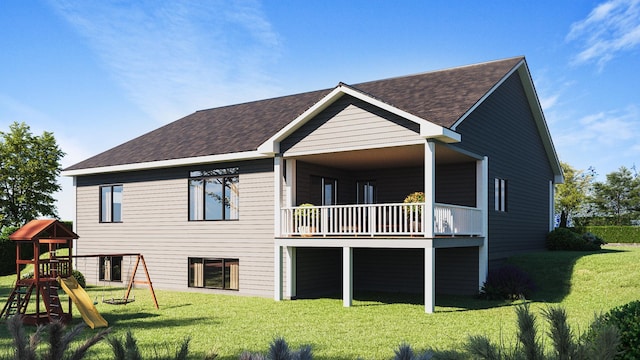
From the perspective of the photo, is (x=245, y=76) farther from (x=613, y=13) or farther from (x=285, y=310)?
(x=613, y=13)

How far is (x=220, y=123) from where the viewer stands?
21.6m

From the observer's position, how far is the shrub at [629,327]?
6.54 metres

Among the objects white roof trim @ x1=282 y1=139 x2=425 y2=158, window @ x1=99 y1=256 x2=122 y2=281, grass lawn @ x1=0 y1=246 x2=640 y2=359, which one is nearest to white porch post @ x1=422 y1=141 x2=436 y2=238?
white roof trim @ x1=282 y1=139 x2=425 y2=158

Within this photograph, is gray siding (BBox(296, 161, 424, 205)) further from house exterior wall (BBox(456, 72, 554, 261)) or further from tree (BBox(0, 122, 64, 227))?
tree (BBox(0, 122, 64, 227))

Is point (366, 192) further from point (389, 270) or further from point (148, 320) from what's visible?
point (148, 320)

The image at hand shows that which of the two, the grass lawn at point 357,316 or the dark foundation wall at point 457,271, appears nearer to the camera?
the grass lawn at point 357,316

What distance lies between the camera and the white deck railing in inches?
552

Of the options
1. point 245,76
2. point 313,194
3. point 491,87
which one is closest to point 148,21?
point 245,76

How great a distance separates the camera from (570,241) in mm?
21781

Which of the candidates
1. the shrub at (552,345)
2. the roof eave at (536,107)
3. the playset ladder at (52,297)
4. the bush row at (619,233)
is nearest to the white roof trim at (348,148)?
the roof eave at (536,107)

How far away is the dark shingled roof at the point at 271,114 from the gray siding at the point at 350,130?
503 millimetres

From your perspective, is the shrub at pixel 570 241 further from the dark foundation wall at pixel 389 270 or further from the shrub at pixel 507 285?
the dark foundation wall at pixel 389 270

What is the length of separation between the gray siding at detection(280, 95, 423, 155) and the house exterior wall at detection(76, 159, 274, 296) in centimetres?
177

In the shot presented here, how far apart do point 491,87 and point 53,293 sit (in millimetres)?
13261
